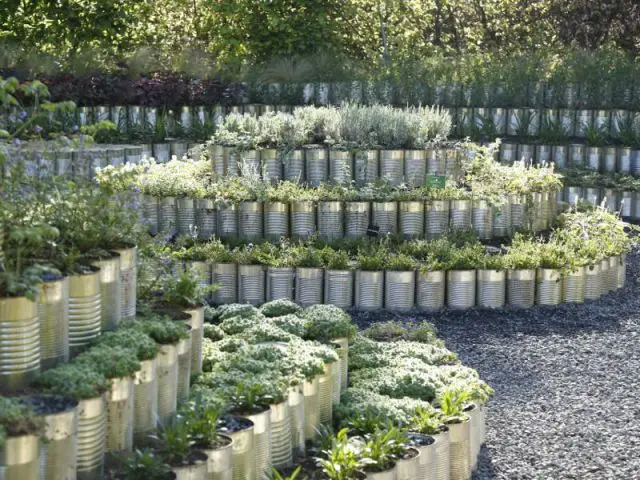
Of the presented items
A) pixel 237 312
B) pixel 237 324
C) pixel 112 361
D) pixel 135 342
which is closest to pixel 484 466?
pixel 237 324

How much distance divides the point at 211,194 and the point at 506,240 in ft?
8.42

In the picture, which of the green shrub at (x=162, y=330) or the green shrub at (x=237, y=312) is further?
the green shrub at (x=237, y=312)

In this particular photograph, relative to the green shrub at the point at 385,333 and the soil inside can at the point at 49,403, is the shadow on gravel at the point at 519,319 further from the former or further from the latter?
the soil inside can at the point at 49,403

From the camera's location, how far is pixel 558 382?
267 inches

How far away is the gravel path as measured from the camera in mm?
5477

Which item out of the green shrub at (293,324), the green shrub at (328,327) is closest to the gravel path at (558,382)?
the green shrub at (328,327)

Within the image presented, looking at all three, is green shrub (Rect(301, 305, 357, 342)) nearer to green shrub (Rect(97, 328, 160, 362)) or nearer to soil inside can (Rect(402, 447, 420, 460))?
soil inside can (Rect(402, 447, 420, 460))

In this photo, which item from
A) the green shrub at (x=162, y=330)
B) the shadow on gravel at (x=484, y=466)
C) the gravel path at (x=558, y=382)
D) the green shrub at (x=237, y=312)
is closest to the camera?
the green shrub at (x=162, y=330)

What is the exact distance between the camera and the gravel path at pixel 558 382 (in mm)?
5477

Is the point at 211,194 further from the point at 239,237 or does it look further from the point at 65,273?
the point at 65,273

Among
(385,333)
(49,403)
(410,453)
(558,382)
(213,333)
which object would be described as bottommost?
(558,382)

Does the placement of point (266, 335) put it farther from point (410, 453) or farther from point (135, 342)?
point (135, 342)

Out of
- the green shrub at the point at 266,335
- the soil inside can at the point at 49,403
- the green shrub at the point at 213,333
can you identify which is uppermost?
the soil inside can at the point at 49,403

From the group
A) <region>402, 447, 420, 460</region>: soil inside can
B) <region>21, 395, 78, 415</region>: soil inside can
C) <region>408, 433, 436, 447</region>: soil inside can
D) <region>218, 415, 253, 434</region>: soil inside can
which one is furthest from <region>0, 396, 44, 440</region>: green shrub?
<region>408, 433, 436, 447</region>: soil inside can
